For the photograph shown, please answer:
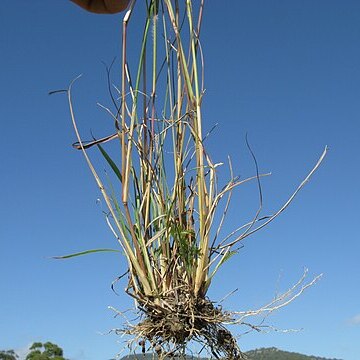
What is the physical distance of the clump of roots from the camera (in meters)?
1.24

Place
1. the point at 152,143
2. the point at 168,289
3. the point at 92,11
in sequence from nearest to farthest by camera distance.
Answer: the point at 92,11 < the point at 168,289 < the point at 152,143

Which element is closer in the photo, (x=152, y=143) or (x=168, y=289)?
(x=168, y=289)

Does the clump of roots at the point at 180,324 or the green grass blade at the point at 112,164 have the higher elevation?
the green grass blade at the point at 112,164

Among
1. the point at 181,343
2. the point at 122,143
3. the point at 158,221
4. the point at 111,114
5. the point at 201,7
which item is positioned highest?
the point at 201,7

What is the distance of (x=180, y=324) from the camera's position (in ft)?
4.03

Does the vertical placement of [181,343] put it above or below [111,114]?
below

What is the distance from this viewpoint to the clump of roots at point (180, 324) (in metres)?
1.24

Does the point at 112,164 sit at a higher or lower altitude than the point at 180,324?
A: higher

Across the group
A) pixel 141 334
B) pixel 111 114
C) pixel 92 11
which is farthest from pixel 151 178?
pixel 92 11

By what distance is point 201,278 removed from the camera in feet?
4.16

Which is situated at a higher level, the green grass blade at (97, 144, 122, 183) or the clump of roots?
the green grass blade at (97, 144, 122, 183)

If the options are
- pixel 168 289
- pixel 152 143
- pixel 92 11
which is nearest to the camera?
pixel 92 11

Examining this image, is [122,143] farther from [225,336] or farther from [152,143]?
[225,336]

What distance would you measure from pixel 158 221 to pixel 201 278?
158mm
